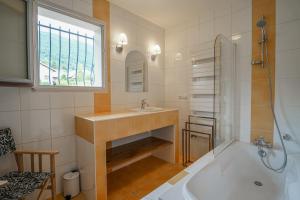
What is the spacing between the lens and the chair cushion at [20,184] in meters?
1.10

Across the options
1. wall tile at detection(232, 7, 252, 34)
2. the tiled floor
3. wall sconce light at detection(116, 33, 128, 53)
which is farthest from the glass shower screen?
wall sconce light at detection(116, 33, 128, 53)

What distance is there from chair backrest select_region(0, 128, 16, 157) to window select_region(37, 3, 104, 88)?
20.4 inches

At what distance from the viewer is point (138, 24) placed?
99.3 inches

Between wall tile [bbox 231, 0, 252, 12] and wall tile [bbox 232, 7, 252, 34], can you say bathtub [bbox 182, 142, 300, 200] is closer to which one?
wall tile [bbox 232, 7, 252, 34]

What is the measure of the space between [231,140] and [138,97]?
152 cm

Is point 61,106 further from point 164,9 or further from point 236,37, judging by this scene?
point 236,37

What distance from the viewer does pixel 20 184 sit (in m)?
1.21

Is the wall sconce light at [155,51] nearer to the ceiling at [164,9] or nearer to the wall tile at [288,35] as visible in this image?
the ceiling at [164,9]

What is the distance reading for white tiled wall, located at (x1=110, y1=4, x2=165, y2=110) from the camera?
2232 mm

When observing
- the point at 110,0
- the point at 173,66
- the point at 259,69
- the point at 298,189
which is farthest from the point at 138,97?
the point at 298,189

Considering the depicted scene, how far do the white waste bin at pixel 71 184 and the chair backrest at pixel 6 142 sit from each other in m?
0.61

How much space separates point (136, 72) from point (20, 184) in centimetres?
194

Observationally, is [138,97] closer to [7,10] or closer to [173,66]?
[173,66]

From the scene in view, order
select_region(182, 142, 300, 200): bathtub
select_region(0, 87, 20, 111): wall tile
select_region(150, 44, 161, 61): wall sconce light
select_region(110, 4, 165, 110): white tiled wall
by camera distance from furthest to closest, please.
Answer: select_region(150, 44, 161, 61): wall sconce light → select_region(110, 4, 165, 110): white tiled wall → select_region(0, 87, 20, 111): wall tile → select_region(182, 142, 300, 200): bathtub
